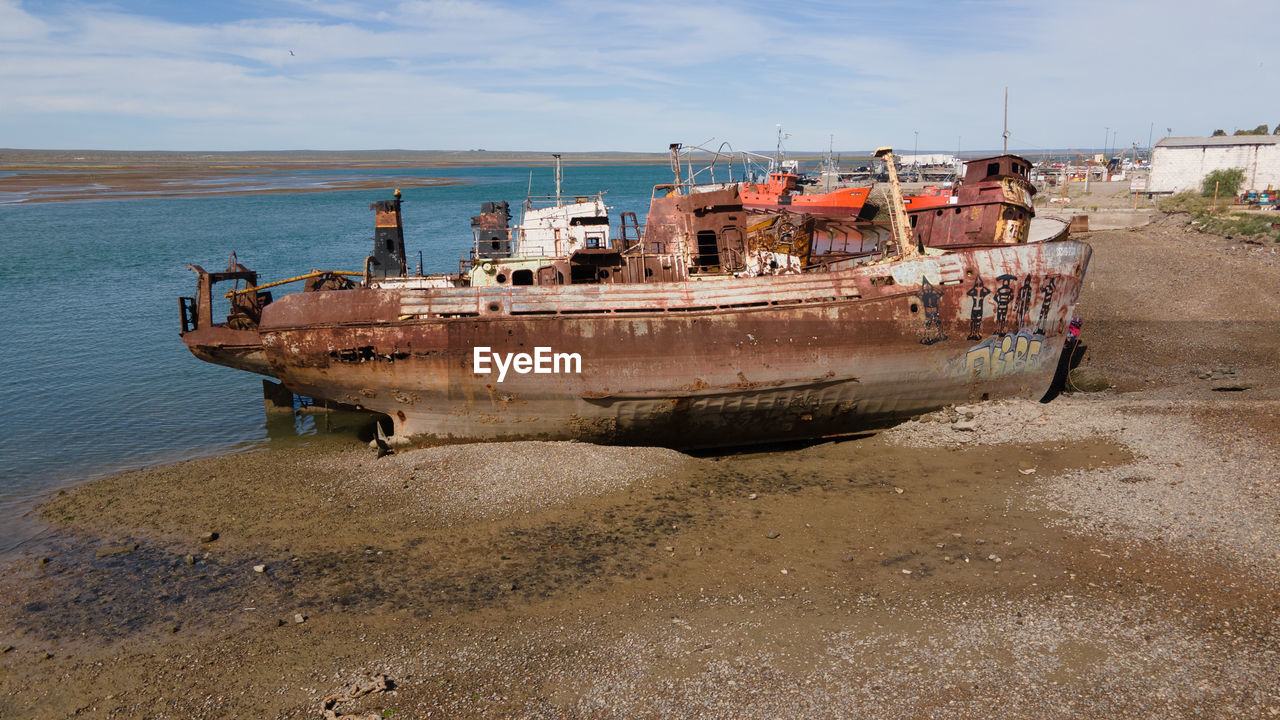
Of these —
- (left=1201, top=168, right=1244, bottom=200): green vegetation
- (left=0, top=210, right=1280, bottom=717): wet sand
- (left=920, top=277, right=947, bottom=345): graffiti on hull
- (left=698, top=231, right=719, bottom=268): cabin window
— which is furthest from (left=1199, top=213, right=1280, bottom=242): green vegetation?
(left=698, top=231, right=719, bottom=268): cabin window

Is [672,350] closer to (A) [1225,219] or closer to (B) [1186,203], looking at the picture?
(A) [1225,219]

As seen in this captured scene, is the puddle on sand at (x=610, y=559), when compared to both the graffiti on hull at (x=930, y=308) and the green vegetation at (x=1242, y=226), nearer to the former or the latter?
the graffiti on hull at (x=930, y=308)

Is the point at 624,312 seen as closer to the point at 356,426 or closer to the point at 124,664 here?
the point at 356,426

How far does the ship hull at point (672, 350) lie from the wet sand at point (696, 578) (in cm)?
105

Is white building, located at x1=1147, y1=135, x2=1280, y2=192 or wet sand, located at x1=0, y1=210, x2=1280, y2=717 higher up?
white building, located at x1=1147, y1=135, x2=1280, y2=192


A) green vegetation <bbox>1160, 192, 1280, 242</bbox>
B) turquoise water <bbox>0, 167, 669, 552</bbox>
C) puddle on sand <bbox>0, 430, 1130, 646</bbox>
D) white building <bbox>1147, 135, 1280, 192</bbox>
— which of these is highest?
white building <bbox>1147, 135, 1280, 192</bbox>

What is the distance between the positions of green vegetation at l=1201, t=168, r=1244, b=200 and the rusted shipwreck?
5226cm

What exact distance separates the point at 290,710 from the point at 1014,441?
678 inches

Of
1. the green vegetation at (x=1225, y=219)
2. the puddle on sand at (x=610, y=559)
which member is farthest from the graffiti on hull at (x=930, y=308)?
the green vegetation at (x=1225, y=219)

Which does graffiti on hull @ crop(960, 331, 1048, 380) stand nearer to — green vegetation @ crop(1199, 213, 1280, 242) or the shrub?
green vegetation @ crop(1199, 213, 1280, 242)

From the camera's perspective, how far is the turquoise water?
21250 mm

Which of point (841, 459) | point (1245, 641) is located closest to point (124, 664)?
point (841, 459)

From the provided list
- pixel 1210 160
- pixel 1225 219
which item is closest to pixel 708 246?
pixel 1225 219

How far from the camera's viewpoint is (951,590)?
12289mm
